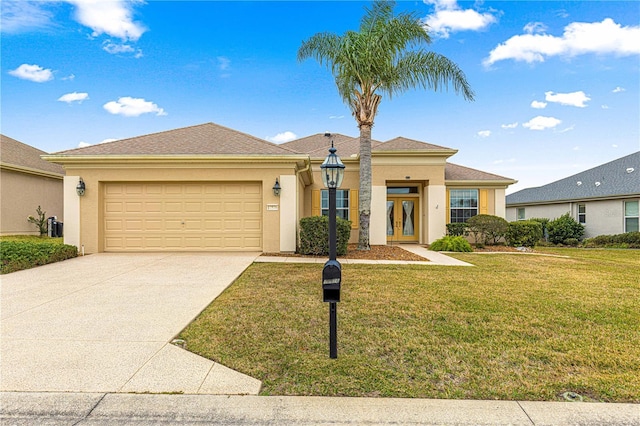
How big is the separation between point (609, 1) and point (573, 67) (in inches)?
101

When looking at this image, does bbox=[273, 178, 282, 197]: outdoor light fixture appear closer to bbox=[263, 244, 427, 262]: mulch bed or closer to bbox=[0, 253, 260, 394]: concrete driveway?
bbox=[263, 244, 427, 262]: mulch bed

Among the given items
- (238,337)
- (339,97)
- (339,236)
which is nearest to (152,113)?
(339,97)

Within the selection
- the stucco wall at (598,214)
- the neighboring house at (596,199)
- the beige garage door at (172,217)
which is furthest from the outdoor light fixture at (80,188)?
the stucco wall at (598,214)

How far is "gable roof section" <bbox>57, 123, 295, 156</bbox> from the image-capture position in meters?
11.1

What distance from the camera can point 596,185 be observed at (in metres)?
19.1

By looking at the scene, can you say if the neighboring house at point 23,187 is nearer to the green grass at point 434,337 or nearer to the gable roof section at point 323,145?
the gable roof section at point 323,145

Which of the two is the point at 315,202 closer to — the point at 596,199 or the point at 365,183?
the point at 365,183

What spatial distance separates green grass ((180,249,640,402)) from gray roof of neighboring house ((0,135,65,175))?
52.7 feet

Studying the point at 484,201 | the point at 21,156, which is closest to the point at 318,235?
the point at 484,201

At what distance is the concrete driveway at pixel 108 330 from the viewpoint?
118 inches

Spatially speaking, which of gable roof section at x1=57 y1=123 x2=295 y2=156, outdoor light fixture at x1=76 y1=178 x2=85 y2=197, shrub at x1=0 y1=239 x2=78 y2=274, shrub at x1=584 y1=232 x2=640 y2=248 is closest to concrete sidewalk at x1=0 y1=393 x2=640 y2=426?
shrub at x1=0 y1=239 x2=78 y2=274

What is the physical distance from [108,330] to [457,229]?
44.5ft

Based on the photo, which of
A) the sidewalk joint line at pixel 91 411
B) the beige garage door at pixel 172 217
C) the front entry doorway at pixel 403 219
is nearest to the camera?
the sidewalk joint line at pixel 91 411

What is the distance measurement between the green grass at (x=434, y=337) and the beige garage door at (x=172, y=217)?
4.57 m
